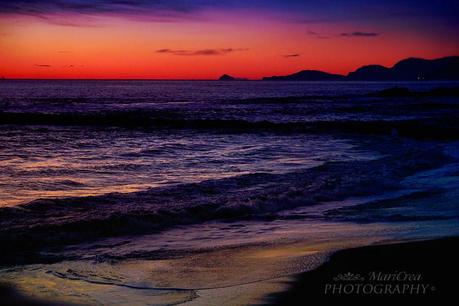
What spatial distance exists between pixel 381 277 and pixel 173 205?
17.3ft

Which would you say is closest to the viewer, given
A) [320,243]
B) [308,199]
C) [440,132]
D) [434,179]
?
[320,243]

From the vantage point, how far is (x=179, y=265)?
18.8 feet

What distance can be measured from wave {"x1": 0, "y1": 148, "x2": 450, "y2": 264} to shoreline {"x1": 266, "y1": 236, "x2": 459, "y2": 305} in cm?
342

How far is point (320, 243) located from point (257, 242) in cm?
87

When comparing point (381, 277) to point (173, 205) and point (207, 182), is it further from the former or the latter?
point (207, 182)

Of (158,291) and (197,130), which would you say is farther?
(197,130)

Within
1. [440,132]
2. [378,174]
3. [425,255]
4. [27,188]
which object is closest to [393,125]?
[440,132]

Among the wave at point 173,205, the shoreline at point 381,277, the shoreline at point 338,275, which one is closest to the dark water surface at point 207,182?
the wave at point 173,205

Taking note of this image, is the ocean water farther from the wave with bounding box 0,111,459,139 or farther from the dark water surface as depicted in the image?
the wave with bounding box 0,111,459,139

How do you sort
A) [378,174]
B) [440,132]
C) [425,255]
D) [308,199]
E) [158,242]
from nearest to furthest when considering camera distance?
[425,255] → [158,242] → [308,199] → [378,174] → [440,132]

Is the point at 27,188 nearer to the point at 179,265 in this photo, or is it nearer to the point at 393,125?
the point at 179,265

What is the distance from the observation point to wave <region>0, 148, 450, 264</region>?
291 inches

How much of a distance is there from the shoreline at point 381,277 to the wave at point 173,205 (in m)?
3.42

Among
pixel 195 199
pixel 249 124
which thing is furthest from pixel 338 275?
pixel 249 124
